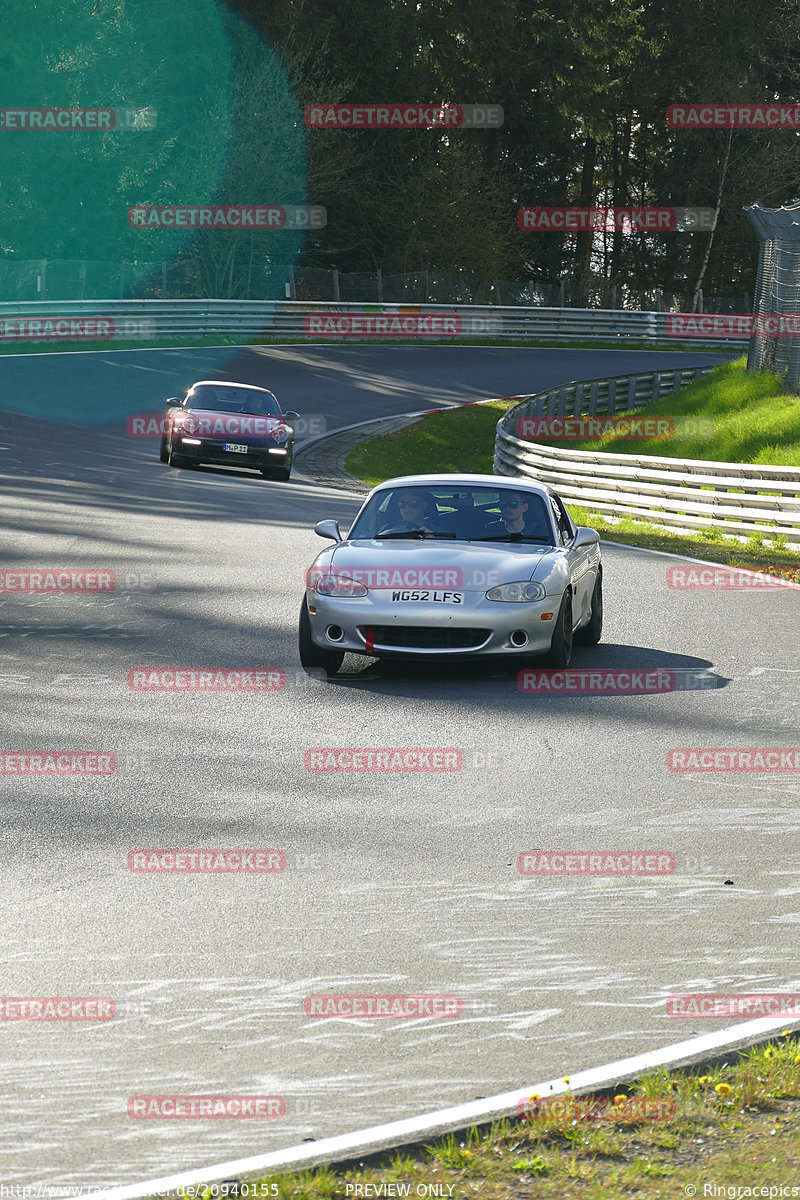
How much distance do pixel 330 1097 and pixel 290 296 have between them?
47.9m

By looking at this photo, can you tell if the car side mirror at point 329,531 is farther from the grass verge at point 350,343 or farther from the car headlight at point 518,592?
the grass verge at point 350,343

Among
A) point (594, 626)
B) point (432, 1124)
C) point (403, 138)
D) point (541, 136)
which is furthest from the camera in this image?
point (541, 136)

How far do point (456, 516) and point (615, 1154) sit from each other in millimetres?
7507

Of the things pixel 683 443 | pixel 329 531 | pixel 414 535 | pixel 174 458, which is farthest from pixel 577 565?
pixel 683 443

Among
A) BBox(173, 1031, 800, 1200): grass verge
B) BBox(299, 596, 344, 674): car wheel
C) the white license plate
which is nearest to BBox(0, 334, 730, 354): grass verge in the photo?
BBox(299, 596, 344, 674): car wheel

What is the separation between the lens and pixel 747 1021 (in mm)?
4672

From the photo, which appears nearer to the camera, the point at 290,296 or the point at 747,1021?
the point at 747,1021

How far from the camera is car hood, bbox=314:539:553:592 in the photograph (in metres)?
10.0

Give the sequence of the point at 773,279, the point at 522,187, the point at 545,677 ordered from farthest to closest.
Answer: the point at 522,187
the point at 773,279
the point at 545,677

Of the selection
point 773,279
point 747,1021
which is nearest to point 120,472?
point 773,279

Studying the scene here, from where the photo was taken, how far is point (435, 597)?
993 cm

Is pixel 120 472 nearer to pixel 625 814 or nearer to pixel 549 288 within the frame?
pixel 625 814

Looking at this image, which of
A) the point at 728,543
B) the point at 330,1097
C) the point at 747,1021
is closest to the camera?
the point at 330,1097

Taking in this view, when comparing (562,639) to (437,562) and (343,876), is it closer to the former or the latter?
(437,562)
